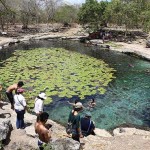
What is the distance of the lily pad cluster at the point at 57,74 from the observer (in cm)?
1877

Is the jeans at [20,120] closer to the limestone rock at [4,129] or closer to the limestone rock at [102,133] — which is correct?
the limestone rock at [4,129]

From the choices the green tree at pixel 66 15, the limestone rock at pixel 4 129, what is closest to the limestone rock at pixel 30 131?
the limestone rock at pixel 4 129

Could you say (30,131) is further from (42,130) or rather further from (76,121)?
(42,130)

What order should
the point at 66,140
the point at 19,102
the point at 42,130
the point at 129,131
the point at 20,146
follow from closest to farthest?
the point at 42,130
the point at 66,140
the point at 20,146
the point at 19,102
the point at 129,131

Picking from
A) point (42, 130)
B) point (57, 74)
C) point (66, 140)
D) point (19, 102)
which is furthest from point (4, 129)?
point (57, 74)

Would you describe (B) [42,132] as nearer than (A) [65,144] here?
Yes

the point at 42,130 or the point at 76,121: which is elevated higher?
the point at 42,130

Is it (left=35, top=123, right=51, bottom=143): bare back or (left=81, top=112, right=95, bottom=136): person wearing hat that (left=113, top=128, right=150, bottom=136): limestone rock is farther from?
(left=35, top=123, right=51, bottom=143): bare back

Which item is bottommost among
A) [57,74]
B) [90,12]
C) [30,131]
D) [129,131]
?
[129,131]

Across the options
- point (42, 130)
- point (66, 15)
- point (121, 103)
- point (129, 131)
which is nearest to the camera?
point (42, 130)

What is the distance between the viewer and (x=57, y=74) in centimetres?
2253

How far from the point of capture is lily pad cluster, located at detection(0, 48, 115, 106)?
1877cm

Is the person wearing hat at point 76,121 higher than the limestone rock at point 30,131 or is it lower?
higher

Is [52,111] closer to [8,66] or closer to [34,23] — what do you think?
[8,66]
